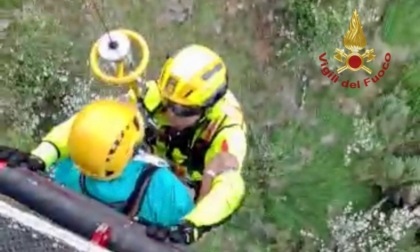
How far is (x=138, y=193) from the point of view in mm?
4508

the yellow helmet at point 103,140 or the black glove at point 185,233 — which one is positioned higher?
the yellow helmet at point 103,140

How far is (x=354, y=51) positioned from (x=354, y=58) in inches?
2.1

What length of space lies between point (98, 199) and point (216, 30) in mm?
3038

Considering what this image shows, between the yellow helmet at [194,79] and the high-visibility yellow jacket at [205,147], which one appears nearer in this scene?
the high-visibility yellow jacket at [205,147]

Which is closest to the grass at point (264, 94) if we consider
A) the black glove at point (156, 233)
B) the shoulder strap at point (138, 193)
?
the shoulder strap at point (138, 193)

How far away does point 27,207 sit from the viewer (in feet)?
14.0

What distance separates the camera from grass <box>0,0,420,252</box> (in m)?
6.43

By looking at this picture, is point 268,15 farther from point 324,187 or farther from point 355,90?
point 324,187

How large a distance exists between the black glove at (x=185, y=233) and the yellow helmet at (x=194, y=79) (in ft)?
2.06

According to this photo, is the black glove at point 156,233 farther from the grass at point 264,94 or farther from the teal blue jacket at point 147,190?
the grass at point 264,94

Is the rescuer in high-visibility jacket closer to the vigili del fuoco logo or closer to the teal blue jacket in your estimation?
the teal blue jacket

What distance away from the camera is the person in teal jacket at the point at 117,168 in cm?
438

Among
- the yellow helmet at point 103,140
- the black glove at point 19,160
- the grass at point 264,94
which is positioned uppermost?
the yellow helmet at point 103,140

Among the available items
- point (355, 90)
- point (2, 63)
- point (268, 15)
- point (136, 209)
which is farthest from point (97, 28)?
point (136, 209)
